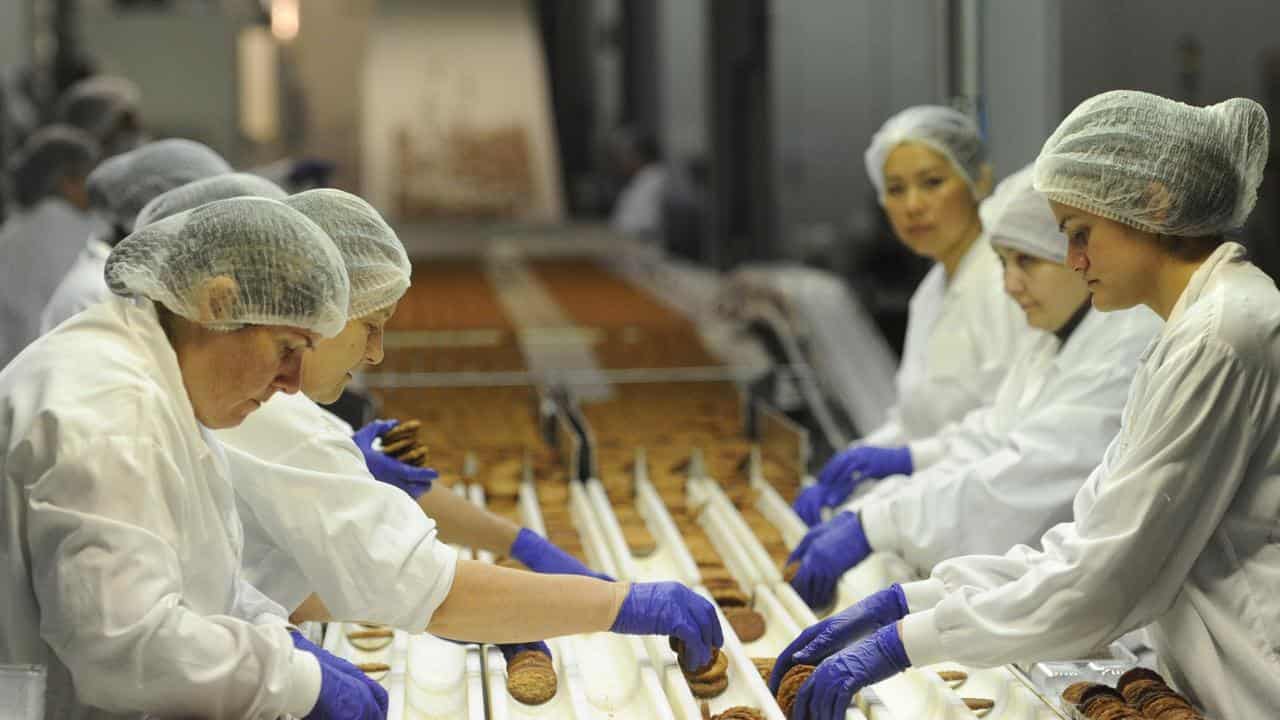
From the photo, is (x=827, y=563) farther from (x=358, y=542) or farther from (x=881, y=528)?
(x=358, y=542)

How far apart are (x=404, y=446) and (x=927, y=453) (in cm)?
119

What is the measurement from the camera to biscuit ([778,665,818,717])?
2.16 meters

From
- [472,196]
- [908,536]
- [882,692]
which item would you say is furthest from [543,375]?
[472,196]

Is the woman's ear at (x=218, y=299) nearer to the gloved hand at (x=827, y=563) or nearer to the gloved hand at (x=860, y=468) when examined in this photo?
the gloved hand at (x=827, y=563)

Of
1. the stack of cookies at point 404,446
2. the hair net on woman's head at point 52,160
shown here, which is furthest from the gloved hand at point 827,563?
the hair net on woman's head at point 52,160

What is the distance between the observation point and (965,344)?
3.34m

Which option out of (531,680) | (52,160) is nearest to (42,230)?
(52,160)

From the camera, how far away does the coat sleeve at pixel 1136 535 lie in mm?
1918

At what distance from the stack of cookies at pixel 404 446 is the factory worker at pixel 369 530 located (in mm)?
415

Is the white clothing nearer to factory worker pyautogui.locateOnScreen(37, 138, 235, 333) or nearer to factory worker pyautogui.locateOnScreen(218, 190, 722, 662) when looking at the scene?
factory worker pyautogui.locateOnScreen(37, 138, 235, 333)

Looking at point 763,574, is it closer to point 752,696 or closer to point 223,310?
point 752,696

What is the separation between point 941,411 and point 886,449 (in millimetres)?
200

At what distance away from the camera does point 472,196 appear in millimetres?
11070

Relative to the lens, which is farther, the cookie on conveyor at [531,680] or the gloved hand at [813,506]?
the gloved hand at [813,506]
